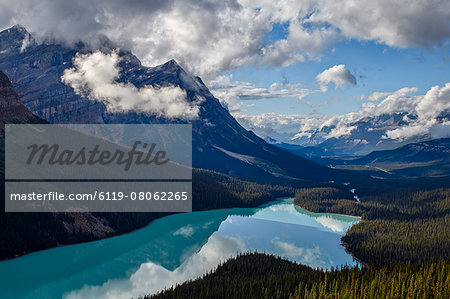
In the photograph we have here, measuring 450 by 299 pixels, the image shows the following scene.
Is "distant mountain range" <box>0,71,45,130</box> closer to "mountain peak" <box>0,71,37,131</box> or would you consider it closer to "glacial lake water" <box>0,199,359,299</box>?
"mountain peak" <box>0,71,37,131</box>

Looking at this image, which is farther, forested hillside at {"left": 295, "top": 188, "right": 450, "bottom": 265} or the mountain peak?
the mountain peak

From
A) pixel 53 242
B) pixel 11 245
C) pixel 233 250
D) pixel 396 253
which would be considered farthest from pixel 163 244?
pixel 396 253

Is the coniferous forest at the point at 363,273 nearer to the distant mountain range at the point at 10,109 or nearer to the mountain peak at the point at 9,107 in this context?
the distant mountain range at the point at 10,109
